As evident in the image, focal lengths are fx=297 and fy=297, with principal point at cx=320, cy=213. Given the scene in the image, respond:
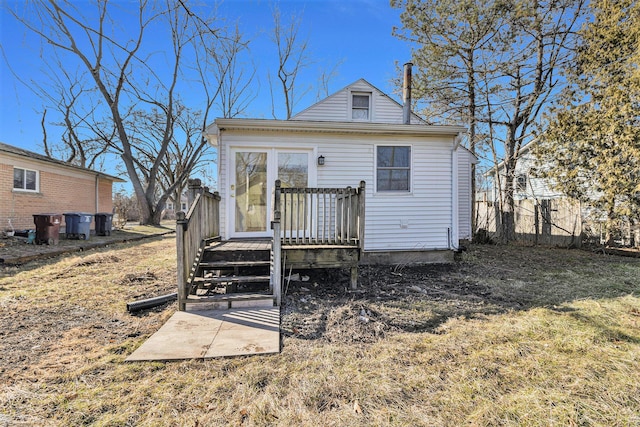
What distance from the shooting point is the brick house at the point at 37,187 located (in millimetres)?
9789

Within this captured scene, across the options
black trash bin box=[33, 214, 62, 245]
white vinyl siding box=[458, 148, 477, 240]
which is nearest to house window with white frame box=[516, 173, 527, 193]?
white vinyl siding box=[458, 148, 477, 240]

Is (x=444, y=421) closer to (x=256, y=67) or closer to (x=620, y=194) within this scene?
(x=620, y=194)

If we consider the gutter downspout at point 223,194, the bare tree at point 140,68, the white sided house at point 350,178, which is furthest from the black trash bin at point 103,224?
the gutter downspout at point 223,194

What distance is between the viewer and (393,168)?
6.73 meters

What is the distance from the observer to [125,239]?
11766 mm

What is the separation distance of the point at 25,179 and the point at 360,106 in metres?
12.2

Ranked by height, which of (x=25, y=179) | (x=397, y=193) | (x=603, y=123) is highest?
(x=603, y=123)

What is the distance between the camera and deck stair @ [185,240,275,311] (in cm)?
389

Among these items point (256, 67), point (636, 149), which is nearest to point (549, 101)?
point (636, 149)

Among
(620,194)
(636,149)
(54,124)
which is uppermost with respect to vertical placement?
(54,124)

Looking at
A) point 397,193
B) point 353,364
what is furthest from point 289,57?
point 353,364

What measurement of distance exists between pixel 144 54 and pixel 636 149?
782 inches

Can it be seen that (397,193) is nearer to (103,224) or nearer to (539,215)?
(539,215)

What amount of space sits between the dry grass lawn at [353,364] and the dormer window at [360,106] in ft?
22.8
